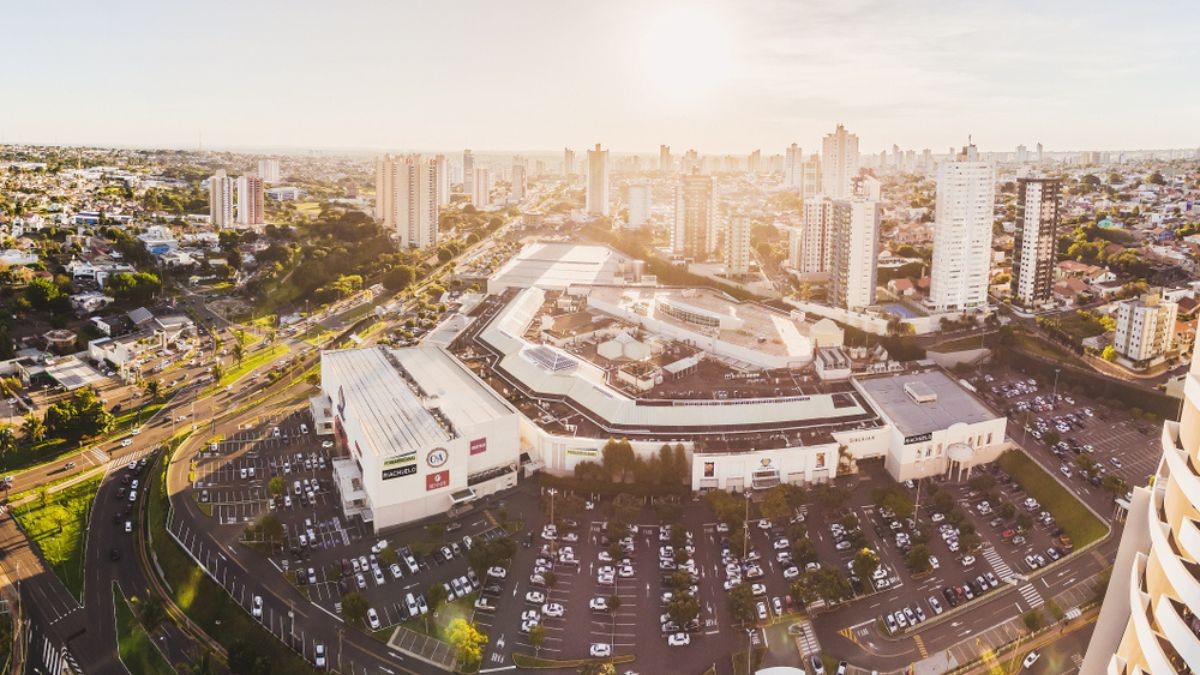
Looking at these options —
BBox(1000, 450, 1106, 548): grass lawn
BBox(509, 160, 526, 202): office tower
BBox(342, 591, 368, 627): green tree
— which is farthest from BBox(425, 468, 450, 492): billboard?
BBox(509, 160, 526, 202): office tower

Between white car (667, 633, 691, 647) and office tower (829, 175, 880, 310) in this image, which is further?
office tower (829, 175, 880, 310)

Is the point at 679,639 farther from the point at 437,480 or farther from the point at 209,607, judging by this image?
the point at 209,607

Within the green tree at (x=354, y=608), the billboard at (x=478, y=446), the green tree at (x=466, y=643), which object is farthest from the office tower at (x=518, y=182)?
the green tree at (x=466, y=643)

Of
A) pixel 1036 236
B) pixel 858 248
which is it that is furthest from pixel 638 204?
pixel 1036 236

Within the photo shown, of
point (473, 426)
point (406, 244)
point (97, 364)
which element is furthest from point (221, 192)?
point (473, 426)

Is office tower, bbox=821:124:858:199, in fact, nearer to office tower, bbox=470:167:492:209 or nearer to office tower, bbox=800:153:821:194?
office tower, bbox=800:153:821:194

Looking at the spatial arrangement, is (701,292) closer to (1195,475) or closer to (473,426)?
(473,426)
